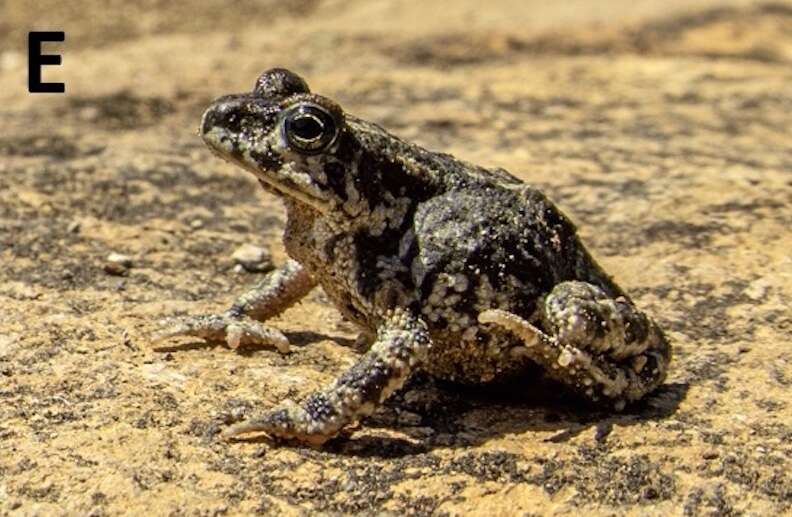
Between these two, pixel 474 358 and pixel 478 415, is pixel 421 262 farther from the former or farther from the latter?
pixel 478 415

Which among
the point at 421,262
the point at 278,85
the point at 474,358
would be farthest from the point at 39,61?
the point at 474,358

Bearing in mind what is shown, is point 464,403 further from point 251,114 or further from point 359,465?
point 251,114

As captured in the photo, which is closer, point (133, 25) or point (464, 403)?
point (464, 403)

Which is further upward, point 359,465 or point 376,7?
point 376,7

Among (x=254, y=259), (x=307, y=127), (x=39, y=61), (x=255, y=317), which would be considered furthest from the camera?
(x=39, y=61)

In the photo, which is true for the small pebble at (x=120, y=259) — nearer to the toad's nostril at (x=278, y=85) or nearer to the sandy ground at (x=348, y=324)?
the sandy ground at (x=348, y=324)

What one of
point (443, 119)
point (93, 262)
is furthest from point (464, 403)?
point (443, 119)
